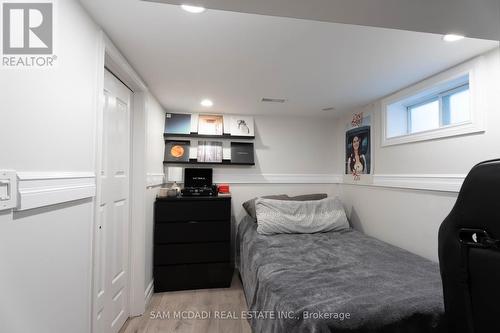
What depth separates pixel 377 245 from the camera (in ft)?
6.86

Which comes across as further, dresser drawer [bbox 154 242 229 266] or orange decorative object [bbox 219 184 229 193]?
orange decorative object [bbox 219 184 229 193]

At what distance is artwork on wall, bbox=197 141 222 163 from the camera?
9.80 feet

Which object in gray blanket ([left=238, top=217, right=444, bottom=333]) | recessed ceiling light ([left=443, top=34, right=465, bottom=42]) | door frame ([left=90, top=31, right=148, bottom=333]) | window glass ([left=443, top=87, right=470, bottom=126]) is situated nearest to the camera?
gray blanket ([left=238, top=217, right=444, bottom=333])

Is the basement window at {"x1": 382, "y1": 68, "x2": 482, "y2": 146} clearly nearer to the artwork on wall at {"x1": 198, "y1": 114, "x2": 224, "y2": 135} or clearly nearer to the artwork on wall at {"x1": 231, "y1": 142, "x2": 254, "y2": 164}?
the artwork on wall at {"x1": 231, "y1": 142, "x2": 254, "y2": 164}

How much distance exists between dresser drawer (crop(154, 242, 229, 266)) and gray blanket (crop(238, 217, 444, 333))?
586 millimetres

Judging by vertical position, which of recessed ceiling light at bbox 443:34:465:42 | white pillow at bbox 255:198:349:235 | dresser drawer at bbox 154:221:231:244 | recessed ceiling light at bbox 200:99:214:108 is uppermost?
recessed ceiling light at bbox 443:34:465:42

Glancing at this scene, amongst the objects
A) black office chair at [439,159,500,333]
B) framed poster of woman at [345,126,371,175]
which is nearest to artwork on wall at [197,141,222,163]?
framed poster of woman at [345,126,371,175]

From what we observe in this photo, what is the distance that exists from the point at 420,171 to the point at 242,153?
1.97 meters

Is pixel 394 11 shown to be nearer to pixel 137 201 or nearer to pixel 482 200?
pixel 482 200

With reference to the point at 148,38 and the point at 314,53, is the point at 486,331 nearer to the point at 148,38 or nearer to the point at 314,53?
the point at 314,53

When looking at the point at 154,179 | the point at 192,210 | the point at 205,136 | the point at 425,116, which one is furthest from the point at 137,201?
the point at 425,116

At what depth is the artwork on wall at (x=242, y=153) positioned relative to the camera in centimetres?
308

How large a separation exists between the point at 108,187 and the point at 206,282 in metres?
1.55

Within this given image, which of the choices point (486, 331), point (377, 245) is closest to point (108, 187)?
point (486, 331)
